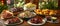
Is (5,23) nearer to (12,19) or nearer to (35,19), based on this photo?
(12,19)

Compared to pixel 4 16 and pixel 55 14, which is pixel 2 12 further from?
pixel 55 14

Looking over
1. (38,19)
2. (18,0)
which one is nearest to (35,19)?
(38,19)

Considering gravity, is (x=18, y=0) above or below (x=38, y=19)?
above

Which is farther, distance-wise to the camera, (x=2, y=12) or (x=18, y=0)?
(x=18, y=0)

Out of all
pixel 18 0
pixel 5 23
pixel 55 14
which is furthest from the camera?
pixel 18 0

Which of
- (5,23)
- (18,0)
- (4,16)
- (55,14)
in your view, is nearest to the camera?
(5,23)

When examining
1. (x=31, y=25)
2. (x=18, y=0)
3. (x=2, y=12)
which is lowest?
(x=31, y=25)

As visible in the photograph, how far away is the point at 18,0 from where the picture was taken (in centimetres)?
230

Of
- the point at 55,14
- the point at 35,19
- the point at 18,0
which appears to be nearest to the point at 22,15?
the point at 35,19

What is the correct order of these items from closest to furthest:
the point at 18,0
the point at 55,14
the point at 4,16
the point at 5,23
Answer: the point at 5,23, the point at 4,16, the point at 55,14, the point at 18,0

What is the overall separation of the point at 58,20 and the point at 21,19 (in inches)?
13.0

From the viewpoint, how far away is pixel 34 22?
4.74 feet

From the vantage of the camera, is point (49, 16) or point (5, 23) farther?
point (49, 16)

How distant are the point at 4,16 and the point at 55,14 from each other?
0.49 metres
